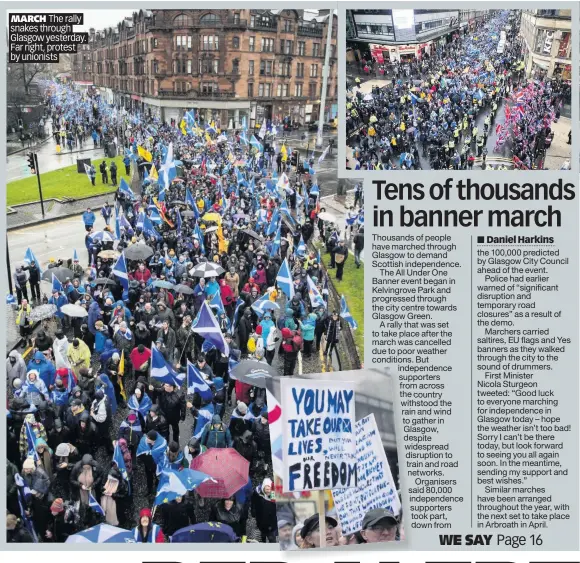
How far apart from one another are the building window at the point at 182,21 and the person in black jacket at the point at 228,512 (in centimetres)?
977

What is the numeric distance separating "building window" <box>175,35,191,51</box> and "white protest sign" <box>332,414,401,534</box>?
1002 cm

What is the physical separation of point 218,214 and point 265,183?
233 centimetres

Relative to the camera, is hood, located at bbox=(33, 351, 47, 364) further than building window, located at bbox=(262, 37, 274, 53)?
No

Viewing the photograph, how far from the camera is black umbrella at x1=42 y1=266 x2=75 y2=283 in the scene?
1541 centimetres

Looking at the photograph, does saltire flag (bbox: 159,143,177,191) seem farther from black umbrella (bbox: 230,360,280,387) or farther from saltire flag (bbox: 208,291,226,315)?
black umbrella (bbox: 230,360,280,387)

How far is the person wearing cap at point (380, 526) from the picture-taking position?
1030cm

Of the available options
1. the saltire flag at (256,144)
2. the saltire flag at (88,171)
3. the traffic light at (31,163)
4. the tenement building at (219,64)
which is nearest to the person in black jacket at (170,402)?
the tenement building at (219,64)

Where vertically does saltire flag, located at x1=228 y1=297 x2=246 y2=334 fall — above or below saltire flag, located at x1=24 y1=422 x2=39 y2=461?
above

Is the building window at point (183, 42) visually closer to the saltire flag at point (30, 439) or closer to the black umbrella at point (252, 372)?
the black umbrella at point (252, 372)

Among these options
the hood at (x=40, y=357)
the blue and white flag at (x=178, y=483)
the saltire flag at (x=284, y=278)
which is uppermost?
the saltire flag at (x=284, y=278)

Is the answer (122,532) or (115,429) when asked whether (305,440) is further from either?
(115,429)

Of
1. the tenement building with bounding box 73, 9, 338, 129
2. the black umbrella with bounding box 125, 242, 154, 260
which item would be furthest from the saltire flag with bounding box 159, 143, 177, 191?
the black umbrella with bounding box 125, 242, 154, 260

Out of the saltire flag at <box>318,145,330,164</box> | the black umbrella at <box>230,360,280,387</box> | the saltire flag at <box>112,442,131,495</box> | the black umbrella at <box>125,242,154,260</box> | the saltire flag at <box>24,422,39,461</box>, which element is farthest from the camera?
the black umbrella at <box>125,242,154,260</box>

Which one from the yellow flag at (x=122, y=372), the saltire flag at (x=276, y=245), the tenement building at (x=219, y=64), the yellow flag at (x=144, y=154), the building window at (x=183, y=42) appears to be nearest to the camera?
the yellow flag at (x=122, y=372)
